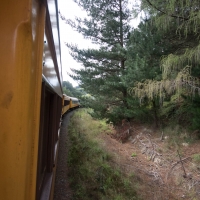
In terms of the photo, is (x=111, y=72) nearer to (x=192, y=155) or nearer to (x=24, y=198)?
(x=192, y=155)

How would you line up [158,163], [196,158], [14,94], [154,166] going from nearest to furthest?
[14,94]
[196,158]
[154,166]
[158,163]

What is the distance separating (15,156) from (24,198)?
0.16 metres

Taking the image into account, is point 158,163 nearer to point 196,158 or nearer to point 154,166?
point 154,166

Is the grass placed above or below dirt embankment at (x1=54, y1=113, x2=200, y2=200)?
above

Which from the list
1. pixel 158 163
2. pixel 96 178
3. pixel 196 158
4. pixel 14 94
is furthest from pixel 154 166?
pixel 14 94

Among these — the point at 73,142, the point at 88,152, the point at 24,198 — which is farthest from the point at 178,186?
the point at 24,198

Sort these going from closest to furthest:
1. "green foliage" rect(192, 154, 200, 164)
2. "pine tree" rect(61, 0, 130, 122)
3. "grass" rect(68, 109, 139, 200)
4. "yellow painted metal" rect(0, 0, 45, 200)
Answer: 1. "yellow painted metal" rect(0, 0, 45, 200)
2. "grass" rect(68, 109, 139, 200)
3. "green foliage" rect(192, 154, 200, 164)
4. "pine tree" rect(61, 0, 130, 122)

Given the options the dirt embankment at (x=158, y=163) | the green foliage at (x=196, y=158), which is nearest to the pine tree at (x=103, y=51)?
the dirt embankment at (x=158, y=163)

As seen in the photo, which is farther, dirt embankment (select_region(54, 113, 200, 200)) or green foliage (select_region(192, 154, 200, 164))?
green foliage (select_region(192, 154, 200, 164))

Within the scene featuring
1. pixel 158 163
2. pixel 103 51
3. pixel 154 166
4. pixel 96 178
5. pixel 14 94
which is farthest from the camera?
pixel 103 51

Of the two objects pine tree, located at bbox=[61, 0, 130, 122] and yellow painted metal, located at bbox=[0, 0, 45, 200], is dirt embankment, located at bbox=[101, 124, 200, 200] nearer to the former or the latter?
pine tree, located at bbox=[61, 0, 130, 122]

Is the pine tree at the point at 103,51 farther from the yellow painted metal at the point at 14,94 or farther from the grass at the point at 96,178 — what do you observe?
the yellow painted metal at the point at 14,94

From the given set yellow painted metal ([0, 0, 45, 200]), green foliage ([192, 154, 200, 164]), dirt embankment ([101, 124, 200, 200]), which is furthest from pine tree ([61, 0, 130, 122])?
yellow painted metal ([0, 0, 45, 200])

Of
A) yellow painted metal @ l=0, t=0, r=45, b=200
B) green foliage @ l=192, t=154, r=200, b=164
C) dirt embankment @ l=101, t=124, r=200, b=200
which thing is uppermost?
yellow painted metal @ l=0, t=0, r=45, b=200
